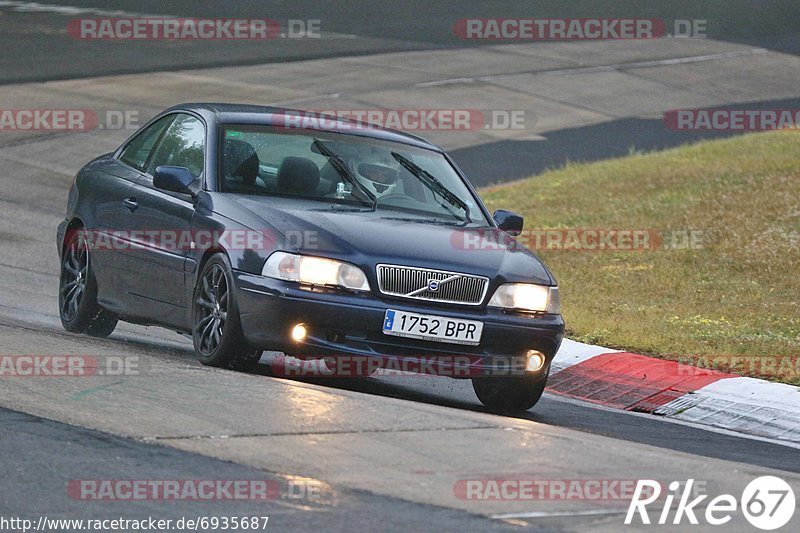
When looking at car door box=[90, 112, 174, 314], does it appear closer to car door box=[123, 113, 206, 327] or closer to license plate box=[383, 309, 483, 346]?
car door box=[123, 113, 206, 327]

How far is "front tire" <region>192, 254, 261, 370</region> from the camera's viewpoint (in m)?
8.21

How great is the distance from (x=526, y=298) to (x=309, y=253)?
121 centimetres

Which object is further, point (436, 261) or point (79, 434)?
point (436, 261)

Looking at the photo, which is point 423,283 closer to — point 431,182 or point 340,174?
point 340,174

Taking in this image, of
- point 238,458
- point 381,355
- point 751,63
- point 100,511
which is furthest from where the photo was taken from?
point 751,63

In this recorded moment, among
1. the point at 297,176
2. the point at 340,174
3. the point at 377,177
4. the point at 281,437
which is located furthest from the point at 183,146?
the point at 281,437

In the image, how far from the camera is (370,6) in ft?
118

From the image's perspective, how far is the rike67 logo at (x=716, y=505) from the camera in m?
5.86

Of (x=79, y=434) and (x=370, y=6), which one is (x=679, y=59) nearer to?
(x=370, y=6)

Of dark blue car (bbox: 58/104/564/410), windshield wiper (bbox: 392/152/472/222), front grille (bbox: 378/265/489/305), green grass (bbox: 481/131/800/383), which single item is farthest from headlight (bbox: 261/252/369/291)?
green grass (bbox: 481/131/800/383)

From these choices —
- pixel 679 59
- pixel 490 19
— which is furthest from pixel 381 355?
pixel 490 19

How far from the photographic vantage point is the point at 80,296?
10.2m

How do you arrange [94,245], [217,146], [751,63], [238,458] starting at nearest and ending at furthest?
[238,458]
[217,146]
[94,245]
[751,63]

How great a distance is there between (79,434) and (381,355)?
6.17 feet
